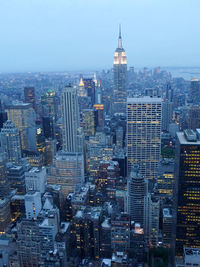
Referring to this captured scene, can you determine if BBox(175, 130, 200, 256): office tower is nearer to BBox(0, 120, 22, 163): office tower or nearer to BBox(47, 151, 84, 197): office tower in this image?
BBox(47, 151, 84, 197): office tower

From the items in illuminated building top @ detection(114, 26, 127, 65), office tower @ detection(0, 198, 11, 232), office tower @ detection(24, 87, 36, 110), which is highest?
illuminated building top @ detection(114, 26, 127, 65)

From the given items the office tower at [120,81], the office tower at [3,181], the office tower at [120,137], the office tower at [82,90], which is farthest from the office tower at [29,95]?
the office tower at [3,181]

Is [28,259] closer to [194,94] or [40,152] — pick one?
[40,152]

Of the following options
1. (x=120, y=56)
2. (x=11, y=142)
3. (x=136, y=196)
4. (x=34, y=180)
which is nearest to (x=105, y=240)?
(x=136, y=196)

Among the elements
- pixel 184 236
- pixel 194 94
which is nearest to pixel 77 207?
pixel 184 236

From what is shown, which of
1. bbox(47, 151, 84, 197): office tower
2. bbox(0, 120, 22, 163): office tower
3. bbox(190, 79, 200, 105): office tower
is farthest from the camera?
bbox(190, 79, 200, 105): office tower

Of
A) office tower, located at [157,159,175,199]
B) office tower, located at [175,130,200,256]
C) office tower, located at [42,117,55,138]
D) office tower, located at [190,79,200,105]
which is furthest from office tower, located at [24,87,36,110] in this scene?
office tower, located at [175,130,200,256]

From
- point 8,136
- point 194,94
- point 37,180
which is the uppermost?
point 194,94
